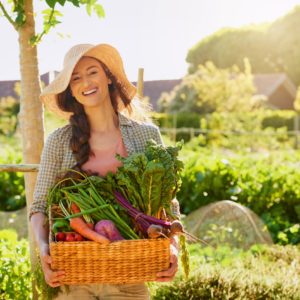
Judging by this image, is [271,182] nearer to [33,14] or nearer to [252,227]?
[252,227]

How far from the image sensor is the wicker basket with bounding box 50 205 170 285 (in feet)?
8.16

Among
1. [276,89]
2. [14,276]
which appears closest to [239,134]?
[14,276]

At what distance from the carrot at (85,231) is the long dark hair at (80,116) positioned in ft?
1.15

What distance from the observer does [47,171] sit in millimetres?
2893

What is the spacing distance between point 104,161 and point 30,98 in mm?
939

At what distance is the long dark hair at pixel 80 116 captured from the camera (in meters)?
2.89

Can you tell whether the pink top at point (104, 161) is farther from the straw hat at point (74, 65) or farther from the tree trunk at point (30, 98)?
the tree trunk at point (30, 98)

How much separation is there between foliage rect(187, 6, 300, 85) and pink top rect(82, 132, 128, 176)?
127 ft

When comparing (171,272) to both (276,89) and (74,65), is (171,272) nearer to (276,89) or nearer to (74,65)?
(74,65)

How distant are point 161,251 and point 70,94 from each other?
900mm

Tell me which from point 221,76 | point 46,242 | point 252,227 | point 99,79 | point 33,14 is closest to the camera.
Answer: point 46,242

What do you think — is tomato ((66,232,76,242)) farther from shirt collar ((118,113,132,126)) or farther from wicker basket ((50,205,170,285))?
shirt collar ((118,113,132,126))

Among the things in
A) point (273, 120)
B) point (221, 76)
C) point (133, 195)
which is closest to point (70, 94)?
point (133, 195)

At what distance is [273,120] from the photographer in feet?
87.7
